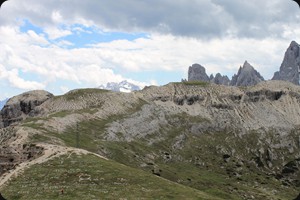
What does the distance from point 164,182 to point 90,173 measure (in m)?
15.7

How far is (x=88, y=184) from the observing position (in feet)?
242

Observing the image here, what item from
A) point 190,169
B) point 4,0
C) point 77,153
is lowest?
point 190,169

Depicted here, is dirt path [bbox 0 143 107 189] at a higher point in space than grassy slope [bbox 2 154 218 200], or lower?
higher

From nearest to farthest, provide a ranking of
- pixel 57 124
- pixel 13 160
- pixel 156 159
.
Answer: pixel 13 160 < pixel 57 124 < pixel 156 159

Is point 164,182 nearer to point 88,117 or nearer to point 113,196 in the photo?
point 113,196

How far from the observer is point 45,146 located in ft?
346

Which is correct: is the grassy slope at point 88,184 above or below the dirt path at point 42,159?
below

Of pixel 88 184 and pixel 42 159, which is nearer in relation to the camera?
pixel 88 184

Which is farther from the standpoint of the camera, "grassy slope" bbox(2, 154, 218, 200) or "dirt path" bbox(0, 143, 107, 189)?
"dirt path" bbox(0, 143, 107, 189)

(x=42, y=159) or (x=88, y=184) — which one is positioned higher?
(x=42, y=159)

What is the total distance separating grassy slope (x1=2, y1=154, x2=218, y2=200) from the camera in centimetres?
6662

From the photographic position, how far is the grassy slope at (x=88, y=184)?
66.6 metres

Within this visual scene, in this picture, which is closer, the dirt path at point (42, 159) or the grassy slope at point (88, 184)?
the grassy slope at point (88, 184)

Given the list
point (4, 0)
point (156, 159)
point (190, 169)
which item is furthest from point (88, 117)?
point (4, 0)
